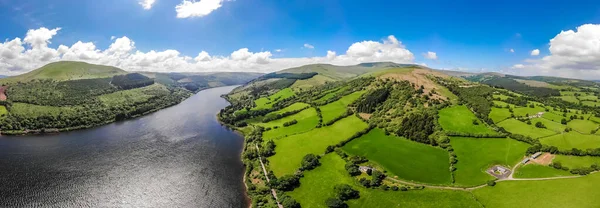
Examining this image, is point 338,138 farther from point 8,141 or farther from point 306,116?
point 8,141

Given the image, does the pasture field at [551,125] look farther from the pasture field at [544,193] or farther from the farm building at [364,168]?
the farm building at [364,168]

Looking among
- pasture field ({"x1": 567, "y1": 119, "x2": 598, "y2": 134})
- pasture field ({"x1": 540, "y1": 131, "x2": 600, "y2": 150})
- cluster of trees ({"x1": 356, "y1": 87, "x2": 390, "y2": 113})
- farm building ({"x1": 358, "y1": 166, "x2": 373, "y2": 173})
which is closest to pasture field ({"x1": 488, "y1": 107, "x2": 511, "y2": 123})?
pasture field ({"x1": 567, "y1": 119, "x2": 598, "y2": 134})

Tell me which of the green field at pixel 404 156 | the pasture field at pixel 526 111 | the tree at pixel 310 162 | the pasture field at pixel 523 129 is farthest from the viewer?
the pasture field at pixel 526 111

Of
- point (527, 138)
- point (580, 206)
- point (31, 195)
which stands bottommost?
point (31, 195)

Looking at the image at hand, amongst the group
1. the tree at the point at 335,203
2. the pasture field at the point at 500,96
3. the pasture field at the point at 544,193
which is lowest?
the tree at the point at 335,203

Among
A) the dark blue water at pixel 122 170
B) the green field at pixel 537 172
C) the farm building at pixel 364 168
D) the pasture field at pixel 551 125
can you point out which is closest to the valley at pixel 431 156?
the green field at pixel 537 172

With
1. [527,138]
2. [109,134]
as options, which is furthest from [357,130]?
[109,134]

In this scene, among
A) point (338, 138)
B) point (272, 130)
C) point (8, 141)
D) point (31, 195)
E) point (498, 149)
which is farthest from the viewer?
point (272, 130)
